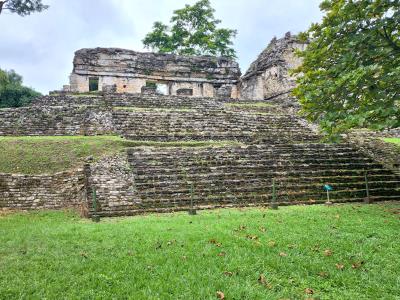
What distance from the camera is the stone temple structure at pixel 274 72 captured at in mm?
26844

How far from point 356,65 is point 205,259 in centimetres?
595

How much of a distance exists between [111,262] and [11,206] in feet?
21.4

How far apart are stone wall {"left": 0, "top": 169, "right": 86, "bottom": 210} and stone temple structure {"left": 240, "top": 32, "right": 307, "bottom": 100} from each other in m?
18.8

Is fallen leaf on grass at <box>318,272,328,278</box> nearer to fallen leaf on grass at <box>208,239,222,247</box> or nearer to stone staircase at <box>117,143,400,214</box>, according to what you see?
fallen leaf on grass at <box>208,239,222,247</box>

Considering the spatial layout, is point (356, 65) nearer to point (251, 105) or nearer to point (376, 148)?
point (376, 148)

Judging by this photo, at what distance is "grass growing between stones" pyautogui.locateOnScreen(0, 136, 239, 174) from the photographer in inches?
451

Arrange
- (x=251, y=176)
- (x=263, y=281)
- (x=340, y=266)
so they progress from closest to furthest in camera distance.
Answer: (x=263, y=281), (x=340, y=266), (x=251, y=176)

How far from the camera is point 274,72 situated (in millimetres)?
27344

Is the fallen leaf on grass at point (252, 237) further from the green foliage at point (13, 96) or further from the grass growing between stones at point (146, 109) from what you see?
the green foliage at point (13, 96)

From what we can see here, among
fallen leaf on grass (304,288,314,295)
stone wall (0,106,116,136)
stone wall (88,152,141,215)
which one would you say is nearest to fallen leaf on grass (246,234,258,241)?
fallen leaf on grass (304,288,314,295)

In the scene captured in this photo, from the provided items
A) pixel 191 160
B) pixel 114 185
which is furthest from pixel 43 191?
pixel 191 160

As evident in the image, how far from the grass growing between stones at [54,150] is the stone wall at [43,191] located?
0.36 metres

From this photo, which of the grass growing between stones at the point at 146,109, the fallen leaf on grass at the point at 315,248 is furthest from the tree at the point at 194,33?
the fallen leaf on grass at the point at 315,248

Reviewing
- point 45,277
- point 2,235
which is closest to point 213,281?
point 45,277
